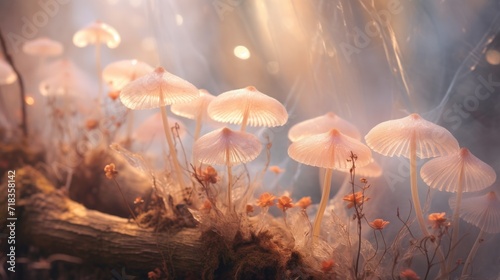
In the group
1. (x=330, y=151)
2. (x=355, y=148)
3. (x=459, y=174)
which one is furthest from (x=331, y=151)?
(x=459, y=174)

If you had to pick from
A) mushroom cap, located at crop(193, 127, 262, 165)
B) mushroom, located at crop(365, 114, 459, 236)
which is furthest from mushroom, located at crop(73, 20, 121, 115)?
mushroom, located at crop(365, 114, 459, 236)

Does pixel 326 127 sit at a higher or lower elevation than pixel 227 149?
higher

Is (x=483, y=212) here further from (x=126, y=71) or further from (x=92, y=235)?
(x=126, y=71)

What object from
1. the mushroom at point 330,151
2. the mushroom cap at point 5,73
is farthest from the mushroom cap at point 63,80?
the mushroom at point 330,151

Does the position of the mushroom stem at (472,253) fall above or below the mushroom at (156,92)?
below

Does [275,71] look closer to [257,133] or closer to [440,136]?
[257,133]

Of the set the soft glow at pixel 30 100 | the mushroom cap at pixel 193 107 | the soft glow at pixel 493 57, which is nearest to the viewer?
the soft glow at pixel 493 57

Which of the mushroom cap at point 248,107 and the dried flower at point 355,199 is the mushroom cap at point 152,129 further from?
the dried flower at point 355,199

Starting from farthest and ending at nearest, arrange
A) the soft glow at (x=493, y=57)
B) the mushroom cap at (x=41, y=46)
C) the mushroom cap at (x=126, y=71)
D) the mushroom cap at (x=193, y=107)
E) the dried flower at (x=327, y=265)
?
the mushroom cap at (x=41, y=46)
the mushroom cap at (x=126, y=71)
the mushroom cap at (x=193, y=107)
the soft glow at (x=493, y=57)
the dried flower at (x=327, y=265)
